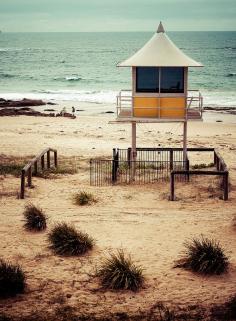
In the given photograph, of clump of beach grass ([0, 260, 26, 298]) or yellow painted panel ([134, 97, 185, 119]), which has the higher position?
yellow painted panel ([134, 97, 185, 119])

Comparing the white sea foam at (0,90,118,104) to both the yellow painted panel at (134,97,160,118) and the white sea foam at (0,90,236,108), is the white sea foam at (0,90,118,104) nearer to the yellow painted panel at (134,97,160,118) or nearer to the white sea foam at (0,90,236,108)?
the white sea foam at (0,90,236,108)

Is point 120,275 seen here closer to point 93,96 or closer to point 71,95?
point 93,96

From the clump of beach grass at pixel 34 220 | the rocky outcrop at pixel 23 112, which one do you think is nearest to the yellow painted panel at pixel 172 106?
the clump of beach grass at pixel 34 220

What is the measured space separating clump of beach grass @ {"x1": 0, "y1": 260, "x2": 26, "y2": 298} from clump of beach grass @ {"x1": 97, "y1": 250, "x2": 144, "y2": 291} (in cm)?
158

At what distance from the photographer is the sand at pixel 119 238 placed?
355 inches

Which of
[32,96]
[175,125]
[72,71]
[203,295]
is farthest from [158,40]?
[72,71]

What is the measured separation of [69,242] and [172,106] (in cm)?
813

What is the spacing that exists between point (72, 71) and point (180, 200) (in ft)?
282

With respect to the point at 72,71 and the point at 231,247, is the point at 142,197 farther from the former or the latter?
the point at 72,71

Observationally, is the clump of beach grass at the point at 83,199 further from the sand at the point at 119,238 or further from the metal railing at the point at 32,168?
the metal railing at the point at 32,168

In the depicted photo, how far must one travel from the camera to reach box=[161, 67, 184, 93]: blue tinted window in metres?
17.3

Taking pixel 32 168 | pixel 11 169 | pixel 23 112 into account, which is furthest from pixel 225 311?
pixel 23 112

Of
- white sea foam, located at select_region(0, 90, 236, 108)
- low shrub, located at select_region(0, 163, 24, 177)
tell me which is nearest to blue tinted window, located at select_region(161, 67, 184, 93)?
low shrub, located at select_region(0, 163, 24, 177)

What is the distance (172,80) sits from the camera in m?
17.5
